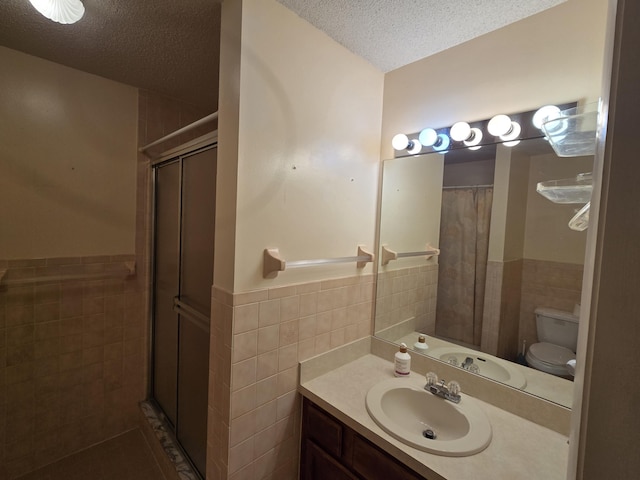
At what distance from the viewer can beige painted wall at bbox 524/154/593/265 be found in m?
1.01

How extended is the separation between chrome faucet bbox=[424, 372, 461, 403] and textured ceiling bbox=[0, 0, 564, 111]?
152cm

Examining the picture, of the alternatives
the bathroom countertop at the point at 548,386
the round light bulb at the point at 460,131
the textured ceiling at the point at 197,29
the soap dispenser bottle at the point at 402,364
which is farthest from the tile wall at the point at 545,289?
the textured ceiling at the point at 197,29

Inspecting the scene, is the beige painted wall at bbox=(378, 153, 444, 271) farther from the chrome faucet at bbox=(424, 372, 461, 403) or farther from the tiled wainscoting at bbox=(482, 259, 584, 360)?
the chrome faucet at bbox=(424, 372, 461, 403)

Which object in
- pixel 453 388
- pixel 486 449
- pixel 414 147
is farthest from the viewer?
pixel 414 147

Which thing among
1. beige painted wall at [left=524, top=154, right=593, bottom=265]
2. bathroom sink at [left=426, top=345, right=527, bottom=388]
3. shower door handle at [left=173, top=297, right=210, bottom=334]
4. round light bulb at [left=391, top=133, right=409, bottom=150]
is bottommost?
bathroom sink at [left=426, top=345, right=527, bottom=388]

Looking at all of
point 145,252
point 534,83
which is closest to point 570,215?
point 534,83

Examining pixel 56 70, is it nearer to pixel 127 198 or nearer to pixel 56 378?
pixel 127 198

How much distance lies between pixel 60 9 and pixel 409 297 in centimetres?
188

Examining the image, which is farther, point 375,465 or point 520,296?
point 520,296

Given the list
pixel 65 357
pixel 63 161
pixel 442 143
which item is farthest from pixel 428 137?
pixel 65 357

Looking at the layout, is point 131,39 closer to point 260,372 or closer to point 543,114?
point 260,372

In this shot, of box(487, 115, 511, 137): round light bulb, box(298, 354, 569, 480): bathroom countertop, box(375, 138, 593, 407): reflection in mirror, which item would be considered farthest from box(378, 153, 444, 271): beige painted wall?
box(298, 354, 569, 480): bathroom countertop

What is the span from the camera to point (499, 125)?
115 centimetres

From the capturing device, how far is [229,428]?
1.06 metres
